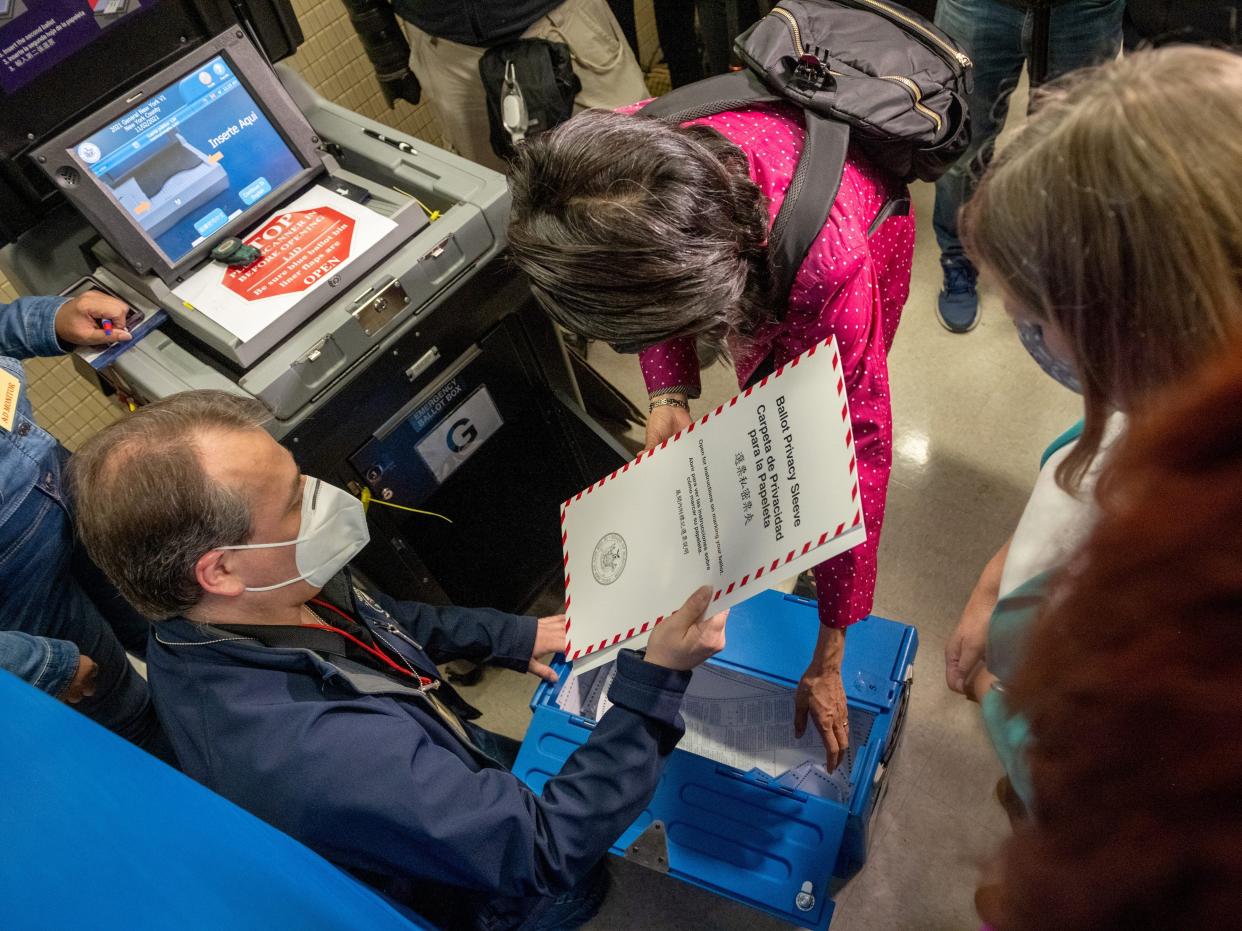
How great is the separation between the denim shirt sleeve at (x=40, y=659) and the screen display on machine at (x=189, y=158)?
72cm

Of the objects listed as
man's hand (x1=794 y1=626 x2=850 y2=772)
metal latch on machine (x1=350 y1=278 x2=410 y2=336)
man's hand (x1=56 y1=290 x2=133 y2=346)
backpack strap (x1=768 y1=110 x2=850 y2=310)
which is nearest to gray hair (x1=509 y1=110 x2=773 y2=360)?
backpack strap (x1=768 y1=110 x2=850 y2=310)

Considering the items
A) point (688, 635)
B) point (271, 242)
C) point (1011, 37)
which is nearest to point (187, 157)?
point (271, 242)

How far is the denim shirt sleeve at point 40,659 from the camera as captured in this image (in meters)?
1.34

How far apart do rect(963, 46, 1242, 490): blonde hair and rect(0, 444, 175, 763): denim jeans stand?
5.02 feet

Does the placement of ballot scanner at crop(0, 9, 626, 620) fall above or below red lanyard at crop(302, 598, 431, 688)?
above

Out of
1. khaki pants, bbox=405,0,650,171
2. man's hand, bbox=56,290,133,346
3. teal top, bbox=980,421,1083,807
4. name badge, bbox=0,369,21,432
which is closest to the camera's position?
teal top, bbox=980,421,1083,807

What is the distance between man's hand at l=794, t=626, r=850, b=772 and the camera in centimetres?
145

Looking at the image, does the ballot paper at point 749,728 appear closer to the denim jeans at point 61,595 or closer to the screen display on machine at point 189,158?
the denim jeans at point 61,595

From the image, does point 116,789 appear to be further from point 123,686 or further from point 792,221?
point 123,686

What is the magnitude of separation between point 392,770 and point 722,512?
0.55m

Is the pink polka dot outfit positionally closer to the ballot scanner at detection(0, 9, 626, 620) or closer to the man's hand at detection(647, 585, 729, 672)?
the man's hand at detection(647, 585, 729, 672)

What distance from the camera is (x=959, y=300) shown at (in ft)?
8.87

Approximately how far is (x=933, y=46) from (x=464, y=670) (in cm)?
182

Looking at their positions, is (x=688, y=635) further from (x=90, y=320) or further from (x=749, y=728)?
(x=90, y=320)
